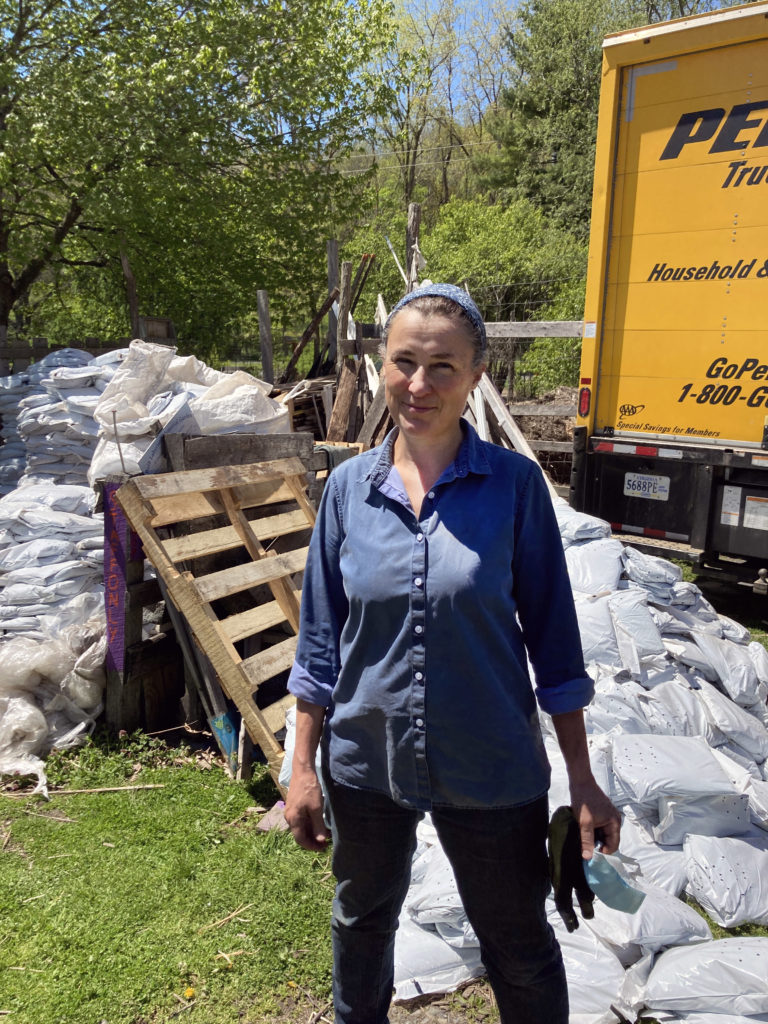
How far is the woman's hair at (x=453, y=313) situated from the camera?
1536 mm

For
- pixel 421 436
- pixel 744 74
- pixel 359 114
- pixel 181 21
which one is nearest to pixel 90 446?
pixel 421 436

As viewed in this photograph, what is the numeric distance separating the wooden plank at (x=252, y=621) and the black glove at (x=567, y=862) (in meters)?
2.16

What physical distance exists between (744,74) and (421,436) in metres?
4.46

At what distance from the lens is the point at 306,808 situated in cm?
167

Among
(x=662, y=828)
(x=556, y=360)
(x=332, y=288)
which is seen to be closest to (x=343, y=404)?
(x=332, y=288)

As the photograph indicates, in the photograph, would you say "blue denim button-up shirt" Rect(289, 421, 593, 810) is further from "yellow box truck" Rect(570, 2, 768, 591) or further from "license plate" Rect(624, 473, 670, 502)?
"license plate" Rect(624, 473, 670, 502)

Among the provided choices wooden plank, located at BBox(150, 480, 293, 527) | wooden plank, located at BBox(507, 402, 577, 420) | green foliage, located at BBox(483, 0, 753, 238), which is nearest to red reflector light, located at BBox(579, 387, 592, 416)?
wooden plank, located at BBox(507, 402, 577, 420)

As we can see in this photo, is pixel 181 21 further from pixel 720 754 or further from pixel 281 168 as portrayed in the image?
pixel 720 754

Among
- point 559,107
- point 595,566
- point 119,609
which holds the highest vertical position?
point 559,107

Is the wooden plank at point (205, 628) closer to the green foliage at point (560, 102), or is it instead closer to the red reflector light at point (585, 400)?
the red reflector light at point (585, 400)

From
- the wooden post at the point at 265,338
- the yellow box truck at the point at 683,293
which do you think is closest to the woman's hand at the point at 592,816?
the yellow box truck at the point at 683,293

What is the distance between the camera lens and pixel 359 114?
569 inches

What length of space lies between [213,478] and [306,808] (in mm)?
2332

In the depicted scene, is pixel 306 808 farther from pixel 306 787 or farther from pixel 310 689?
pixel 310 689
